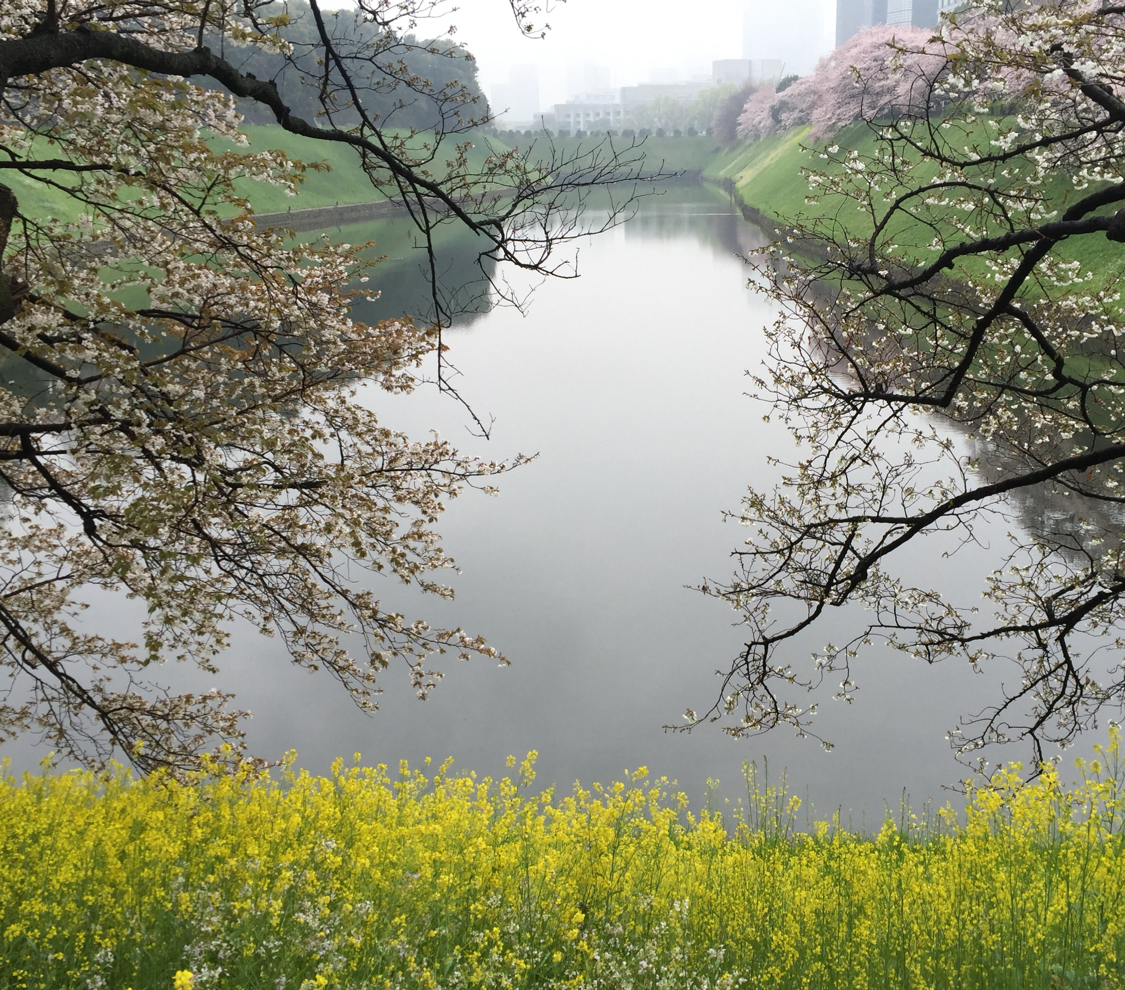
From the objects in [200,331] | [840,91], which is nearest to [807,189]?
[840,91]

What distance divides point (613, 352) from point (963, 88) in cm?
2162

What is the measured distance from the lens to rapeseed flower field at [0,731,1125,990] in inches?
134

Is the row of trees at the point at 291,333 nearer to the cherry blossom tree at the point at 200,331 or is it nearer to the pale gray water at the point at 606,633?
the cherry blossom tree at the point at 200,331

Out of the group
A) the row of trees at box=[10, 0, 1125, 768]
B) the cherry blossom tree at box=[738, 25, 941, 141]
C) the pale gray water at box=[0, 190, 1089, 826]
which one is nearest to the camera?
the row of trees at box=[10, 0, 1125, 768]

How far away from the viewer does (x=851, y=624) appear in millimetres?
12016

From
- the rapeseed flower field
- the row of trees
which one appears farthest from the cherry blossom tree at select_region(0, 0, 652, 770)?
the rapeseed flower field

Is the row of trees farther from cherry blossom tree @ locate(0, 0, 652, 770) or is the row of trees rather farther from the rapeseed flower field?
the rapeseed flower field

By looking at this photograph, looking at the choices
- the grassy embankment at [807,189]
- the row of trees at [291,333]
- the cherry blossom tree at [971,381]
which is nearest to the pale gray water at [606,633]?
the cherry blossom tree at [971,381]

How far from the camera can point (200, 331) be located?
5.99 meters

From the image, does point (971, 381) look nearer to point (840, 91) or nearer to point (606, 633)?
point (606, 633)

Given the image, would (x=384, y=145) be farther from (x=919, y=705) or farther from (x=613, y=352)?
(x=613, y=352)

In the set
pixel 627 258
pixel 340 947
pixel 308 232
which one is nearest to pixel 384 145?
pixel 340 947

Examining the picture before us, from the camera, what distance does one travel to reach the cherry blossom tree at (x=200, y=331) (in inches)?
179

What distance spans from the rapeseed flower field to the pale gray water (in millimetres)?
4253
